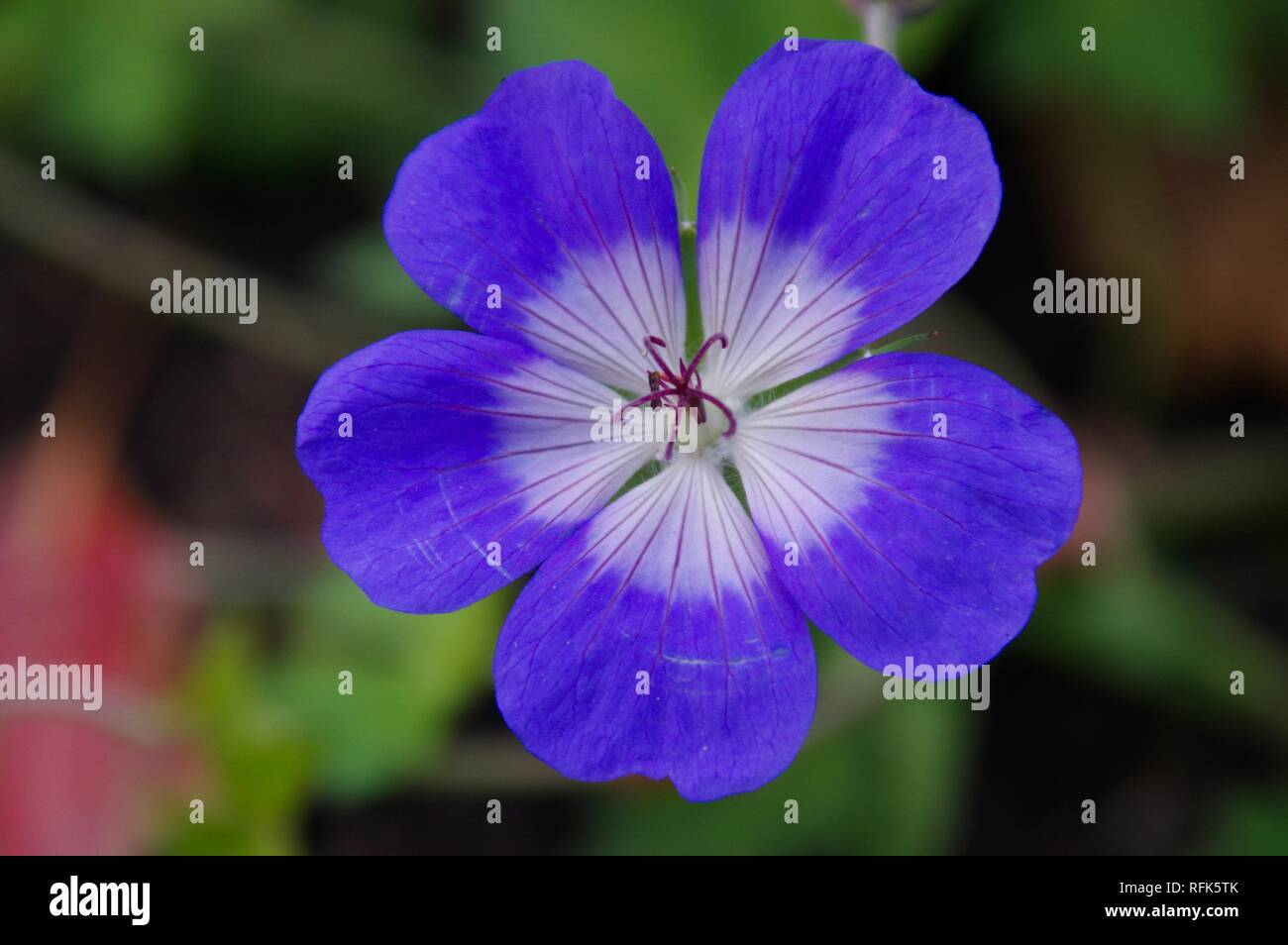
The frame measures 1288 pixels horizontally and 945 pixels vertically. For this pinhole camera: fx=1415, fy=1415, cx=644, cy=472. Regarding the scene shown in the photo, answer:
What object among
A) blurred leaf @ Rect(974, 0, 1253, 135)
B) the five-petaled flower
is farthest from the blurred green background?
the five-petaled flower

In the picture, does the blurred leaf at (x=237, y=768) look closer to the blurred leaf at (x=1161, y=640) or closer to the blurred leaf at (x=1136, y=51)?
the blurred leaf at (x=1161, y=640)

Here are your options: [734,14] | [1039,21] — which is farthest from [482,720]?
[1039,21]

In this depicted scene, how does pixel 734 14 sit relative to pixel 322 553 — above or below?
above

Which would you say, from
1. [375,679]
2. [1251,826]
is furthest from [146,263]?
[1251,826]

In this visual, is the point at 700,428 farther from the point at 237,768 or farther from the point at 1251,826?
the point at 1251,826

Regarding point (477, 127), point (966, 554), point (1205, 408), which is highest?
point (477, 127)

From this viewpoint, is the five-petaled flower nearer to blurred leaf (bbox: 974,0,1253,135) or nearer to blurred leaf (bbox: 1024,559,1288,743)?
blurred leaf (bbox: 1024,559,1288,743)
